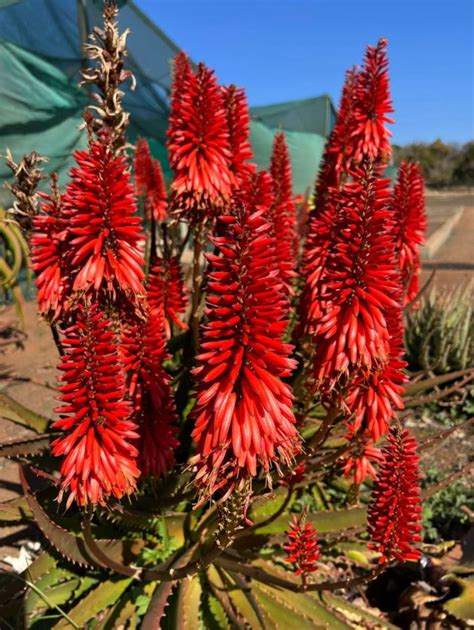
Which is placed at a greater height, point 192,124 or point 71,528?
point 192,124

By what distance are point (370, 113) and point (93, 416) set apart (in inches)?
96.9

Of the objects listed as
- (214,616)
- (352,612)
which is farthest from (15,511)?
(352,612)

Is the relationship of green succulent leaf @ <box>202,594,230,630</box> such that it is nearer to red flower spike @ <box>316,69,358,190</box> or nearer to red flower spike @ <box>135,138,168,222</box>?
red flower spike @ <box>316,69,358,190</box>

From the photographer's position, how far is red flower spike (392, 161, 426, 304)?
2.68m

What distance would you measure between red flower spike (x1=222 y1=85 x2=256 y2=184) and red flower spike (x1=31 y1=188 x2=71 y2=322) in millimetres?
1076

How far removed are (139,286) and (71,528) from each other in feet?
4.08

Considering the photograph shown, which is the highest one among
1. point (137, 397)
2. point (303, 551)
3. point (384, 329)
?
point (384, 329)

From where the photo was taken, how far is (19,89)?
6.43 m

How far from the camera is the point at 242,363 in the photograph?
1.32m

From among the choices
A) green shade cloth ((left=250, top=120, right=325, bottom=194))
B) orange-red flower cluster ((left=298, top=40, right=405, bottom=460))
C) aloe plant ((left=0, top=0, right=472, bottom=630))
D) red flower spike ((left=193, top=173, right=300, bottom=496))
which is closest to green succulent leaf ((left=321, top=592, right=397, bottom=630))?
aloe plant ((left=0, top=0, right=472, bottom=630))

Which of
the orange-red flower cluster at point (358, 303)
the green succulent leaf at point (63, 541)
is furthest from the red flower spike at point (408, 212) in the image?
the green succulent leaf at point (63, 541)

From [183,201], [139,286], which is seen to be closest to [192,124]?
[183,201]

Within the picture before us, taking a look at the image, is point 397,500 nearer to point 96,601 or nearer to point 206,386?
point 206,386

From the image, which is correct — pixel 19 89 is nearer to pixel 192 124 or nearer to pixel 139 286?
pixel 192 124
